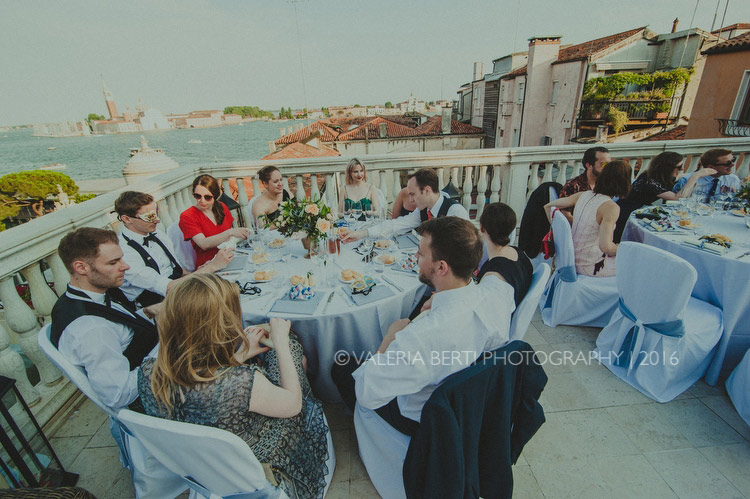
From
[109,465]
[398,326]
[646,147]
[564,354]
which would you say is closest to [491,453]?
[398,326]

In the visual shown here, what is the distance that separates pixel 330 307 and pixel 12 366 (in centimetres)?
194

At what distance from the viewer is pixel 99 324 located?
1.50 metres

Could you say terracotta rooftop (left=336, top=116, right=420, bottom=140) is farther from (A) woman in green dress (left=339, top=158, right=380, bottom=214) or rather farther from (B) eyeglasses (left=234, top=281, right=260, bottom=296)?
(B) eyeglasses (left=234, top=281, right=260, bottom=296)

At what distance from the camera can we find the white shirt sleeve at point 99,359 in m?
1.42

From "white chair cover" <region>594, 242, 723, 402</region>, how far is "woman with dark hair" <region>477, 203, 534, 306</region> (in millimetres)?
852

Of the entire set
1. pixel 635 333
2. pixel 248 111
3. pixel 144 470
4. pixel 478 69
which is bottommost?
pixel 144 470

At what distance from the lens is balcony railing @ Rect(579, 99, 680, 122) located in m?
17.9

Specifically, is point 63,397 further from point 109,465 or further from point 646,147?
point 646,147

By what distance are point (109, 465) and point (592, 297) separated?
11.8ft

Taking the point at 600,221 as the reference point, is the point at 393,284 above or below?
below

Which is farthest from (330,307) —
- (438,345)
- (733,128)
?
(733,128)

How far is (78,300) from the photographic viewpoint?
1527 mm

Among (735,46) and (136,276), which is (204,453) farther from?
(735,46)

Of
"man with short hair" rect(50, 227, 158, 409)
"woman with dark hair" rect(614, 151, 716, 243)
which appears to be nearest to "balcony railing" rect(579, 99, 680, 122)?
"woman with dark hair" rect(614, 151, 716, 243)
